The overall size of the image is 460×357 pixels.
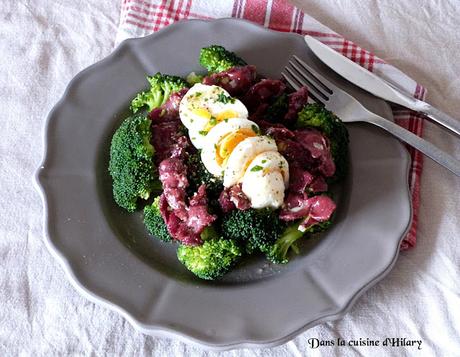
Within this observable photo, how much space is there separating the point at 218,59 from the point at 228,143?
65cm

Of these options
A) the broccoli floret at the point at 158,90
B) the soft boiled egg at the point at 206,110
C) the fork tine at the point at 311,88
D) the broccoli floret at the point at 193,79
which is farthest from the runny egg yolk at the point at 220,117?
the fork tine at the point at 311,88

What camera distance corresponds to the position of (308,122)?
2.81m

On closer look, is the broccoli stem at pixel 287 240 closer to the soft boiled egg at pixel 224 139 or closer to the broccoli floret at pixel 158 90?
the soft boiled egg at pixel 224 139

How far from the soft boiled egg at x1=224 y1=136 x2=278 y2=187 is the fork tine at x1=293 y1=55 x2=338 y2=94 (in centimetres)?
70

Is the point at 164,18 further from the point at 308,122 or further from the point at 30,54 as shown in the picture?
the point at 308,122

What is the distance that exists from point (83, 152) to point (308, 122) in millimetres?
1147

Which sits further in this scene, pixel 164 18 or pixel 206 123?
pixel 164 18

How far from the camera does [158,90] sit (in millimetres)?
2979

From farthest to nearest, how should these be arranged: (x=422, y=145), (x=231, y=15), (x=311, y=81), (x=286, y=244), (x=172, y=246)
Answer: (x=231, y=15)
(x=311, y=81)
(x=422, y=145)
(x=172, y=246)
(x=286, y=244)

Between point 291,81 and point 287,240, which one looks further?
point 291,81

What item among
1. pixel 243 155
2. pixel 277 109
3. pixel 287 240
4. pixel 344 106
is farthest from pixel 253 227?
pixel 344 106

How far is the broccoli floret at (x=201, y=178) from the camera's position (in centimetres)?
265

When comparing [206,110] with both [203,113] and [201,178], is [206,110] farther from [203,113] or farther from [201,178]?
[201,178]

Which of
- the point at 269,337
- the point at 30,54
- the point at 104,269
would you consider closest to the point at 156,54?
the point at 30,54
